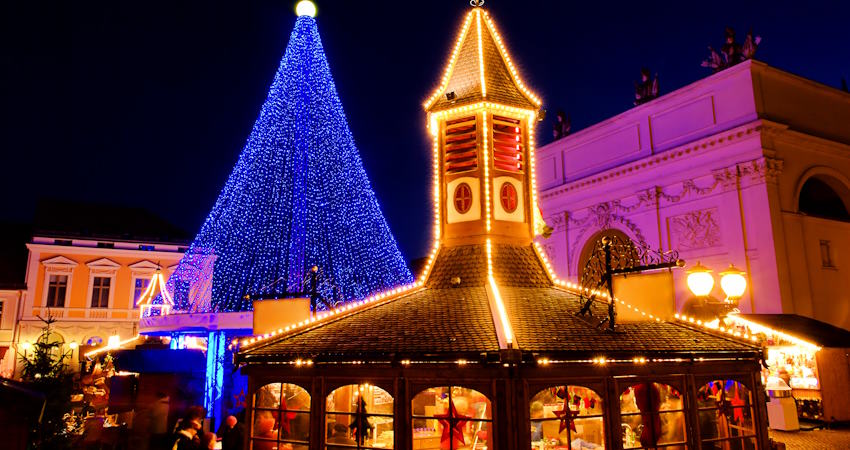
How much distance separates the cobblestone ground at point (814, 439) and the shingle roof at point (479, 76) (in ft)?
33.8

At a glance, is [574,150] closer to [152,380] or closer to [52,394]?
[152,380]

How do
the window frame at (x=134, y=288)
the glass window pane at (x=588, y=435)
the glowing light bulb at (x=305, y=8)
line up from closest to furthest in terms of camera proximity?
the glass window pane at (x=588, y=435), the glowing light bulb at (x=305, y=8), the window frame at (x=134, y=288)

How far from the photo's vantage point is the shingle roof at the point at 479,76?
12000 mm

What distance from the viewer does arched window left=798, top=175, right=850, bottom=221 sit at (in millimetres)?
21406

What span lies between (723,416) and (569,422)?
3.55 metres

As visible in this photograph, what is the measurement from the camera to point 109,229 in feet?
116

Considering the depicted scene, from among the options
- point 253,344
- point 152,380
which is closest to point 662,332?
point 253,344

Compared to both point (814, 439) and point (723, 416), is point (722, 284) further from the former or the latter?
point (814, 439)

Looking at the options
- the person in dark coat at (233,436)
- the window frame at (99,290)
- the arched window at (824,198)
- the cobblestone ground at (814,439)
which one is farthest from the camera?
the window frame at (99,290)

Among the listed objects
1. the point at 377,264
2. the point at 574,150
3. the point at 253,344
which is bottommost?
the point at 253,344

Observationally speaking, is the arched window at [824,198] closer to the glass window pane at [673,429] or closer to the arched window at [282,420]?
the glass window pane at [673,429]

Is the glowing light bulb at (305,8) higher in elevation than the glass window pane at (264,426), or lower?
higher

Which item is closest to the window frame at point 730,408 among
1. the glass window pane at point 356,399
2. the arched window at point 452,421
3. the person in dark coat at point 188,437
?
the arched window at point 452,421

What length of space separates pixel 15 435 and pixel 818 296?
2244 centimetres
